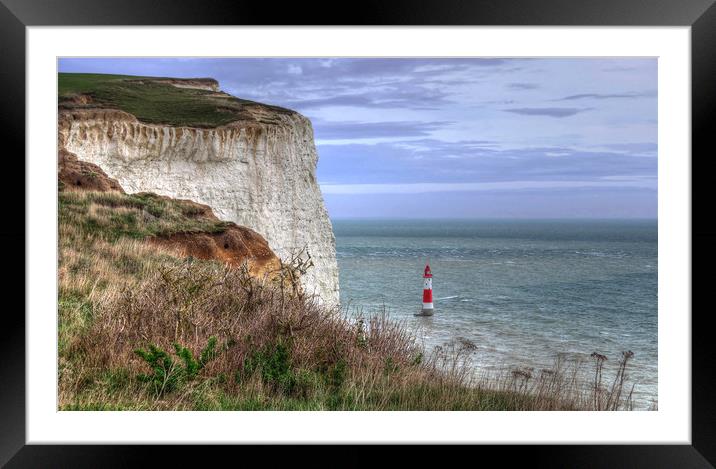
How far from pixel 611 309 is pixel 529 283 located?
259 inches

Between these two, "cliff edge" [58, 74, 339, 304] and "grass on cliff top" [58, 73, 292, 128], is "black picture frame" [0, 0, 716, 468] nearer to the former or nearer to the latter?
"cliff edge" [58, 74, 339, 304]

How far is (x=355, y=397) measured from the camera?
449 cm

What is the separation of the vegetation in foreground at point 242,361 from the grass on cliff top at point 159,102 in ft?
43.0

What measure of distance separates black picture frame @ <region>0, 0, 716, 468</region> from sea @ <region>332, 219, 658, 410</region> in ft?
9.62

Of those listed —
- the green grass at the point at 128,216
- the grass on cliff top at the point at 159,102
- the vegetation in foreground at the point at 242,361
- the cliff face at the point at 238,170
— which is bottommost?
the vegetation in foreground at the point at 242,361

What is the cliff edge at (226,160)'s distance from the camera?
17375mm

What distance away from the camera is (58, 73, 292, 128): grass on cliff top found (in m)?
18.5

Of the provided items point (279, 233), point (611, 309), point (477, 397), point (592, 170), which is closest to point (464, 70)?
point (592, 170)

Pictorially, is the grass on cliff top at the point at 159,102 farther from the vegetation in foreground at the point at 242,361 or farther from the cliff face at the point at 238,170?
the vegetation in foreground at the point at 242,361

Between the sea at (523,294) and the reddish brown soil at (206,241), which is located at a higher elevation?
the reddish brown soil at (206,241)
